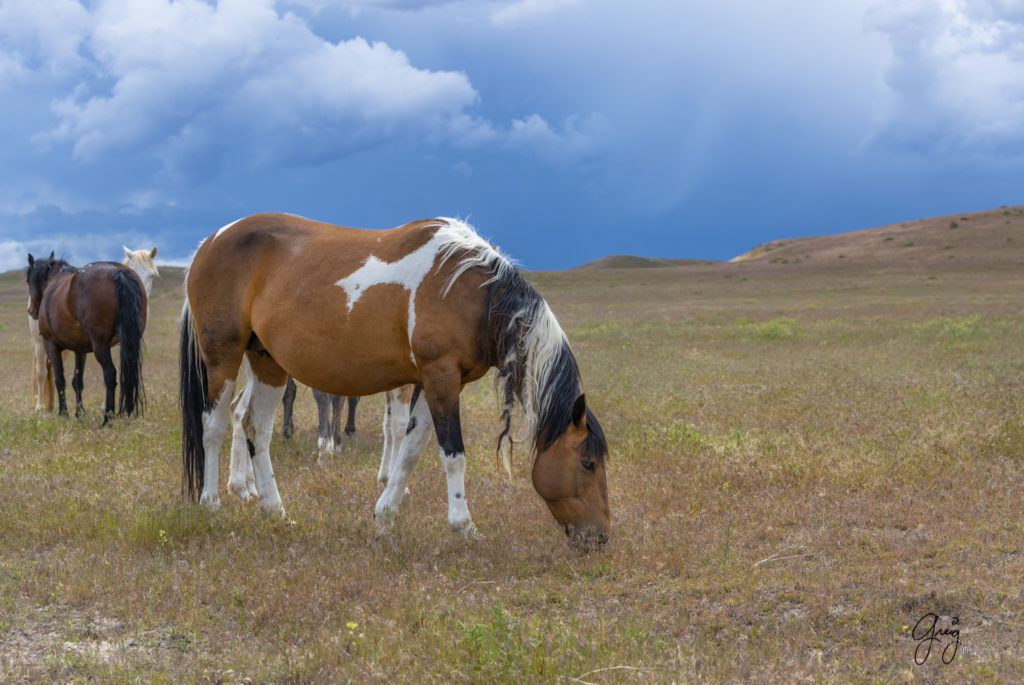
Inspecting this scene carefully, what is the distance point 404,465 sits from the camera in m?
5.95

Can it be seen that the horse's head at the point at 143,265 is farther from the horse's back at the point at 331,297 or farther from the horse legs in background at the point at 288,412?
the horse's back at the point at 331,297

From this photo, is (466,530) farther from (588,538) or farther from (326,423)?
(326,423)

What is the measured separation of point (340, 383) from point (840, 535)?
3751 mm

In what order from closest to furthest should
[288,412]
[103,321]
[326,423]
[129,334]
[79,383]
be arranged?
[326,423] < [288,412] < [129,334] < [103,321] < [79,383]

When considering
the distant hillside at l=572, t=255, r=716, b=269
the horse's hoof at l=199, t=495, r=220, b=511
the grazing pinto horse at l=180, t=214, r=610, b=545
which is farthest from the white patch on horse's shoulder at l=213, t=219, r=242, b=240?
the distant hillside at l=572, t=255, r=716, b=269

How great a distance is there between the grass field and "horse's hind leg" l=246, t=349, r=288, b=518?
226 mm

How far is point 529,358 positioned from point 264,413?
2522mm

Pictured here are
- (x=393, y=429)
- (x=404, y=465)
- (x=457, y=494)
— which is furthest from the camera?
(x=393, y=429)

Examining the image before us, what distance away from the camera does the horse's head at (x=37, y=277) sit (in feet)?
40.6

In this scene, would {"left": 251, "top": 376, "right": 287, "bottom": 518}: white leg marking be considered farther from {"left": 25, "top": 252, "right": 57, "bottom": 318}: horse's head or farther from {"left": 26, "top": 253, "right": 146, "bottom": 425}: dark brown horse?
{"left": 25, "top": 252, "right": 57, "bottom": 318}: horse's head

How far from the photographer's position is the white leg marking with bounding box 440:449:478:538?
18.5 ft

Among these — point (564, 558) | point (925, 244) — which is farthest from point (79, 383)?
point (925, 244)

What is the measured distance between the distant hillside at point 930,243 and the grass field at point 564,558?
45.3 metres

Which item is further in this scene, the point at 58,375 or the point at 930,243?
the point at 930,243
